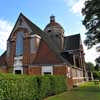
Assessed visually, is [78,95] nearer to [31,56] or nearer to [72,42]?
[31,56]

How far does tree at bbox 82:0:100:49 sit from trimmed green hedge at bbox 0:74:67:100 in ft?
36.0

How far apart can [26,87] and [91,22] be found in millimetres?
16725

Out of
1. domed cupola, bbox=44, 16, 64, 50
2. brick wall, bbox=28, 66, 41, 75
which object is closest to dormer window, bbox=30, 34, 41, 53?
brick wall, bbox=28, 66, 41, 75

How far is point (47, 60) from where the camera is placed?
25734mm

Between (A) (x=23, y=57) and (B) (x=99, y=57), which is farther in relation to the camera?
(A) (x=23, y=57)

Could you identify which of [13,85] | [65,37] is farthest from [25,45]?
[13,85]

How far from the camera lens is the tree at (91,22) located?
22.6 meters

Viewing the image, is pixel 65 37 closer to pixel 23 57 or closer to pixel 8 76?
pixel 23 57

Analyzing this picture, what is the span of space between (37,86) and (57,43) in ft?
79.6

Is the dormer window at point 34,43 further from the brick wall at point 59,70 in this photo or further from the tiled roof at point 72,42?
the tiled roof at point 72,42

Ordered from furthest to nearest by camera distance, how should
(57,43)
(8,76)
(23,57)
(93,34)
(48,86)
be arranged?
(57,43) < (23,57) < (93,34) < (48,86) < (8,76)

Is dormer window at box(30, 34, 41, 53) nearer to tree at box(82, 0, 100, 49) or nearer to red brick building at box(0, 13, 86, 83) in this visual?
red brick building at box(0, 13, 86, 83)

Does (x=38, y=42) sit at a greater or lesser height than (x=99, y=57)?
greater

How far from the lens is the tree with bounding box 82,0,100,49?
22.6 metres
